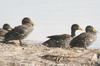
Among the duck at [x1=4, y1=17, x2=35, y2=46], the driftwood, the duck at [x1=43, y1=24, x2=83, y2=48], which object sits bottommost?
the driftwood

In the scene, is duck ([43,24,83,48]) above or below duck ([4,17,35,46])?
below

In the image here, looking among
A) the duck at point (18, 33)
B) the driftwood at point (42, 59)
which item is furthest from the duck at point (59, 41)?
the driftwood at point (42, 59)

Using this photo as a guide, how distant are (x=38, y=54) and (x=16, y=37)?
19.7 feet

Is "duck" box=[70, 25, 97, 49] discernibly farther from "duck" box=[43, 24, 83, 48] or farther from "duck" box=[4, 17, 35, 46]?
"duck" box=[4, 17, 35, 46]

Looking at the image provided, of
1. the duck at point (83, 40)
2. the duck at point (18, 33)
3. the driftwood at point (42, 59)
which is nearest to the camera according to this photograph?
the driftwood at point (42, 59)

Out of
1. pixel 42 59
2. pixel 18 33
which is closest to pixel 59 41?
pixel 18 33

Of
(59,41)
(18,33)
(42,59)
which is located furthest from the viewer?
(59,41)

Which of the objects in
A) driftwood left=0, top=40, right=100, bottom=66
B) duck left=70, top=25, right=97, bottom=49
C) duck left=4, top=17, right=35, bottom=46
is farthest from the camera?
duck left=70, top=25, right=97, bottom=49

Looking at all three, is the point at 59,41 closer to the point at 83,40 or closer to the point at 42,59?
the point at 83,40

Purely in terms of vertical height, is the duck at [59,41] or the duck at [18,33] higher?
the duck at [18,33]

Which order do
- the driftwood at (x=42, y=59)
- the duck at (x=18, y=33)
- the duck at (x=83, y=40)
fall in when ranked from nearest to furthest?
the driftwood at (x=42, y=59) → the duck at (x=18, y=33) → the duck at (x=83, y=40)

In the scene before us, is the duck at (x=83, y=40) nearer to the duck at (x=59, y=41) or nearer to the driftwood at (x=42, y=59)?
the duck at (x=59, y=41)

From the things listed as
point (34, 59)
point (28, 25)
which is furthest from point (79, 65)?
point (28, 25)

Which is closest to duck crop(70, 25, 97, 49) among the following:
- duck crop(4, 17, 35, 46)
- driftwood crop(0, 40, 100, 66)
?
duck crop(4, 17, 35, 46)
